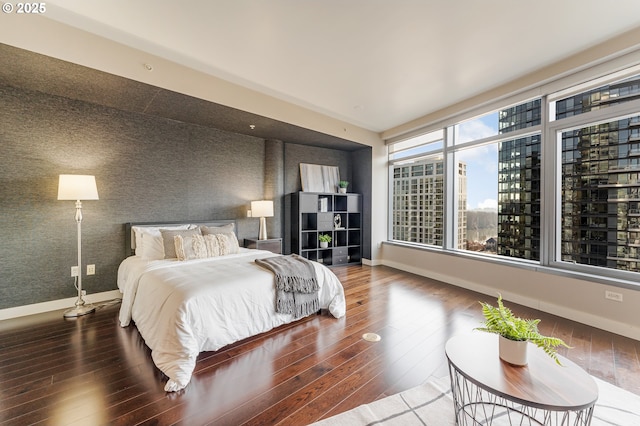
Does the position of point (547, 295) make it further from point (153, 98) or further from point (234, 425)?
point (153, 98)

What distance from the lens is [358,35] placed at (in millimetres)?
2572

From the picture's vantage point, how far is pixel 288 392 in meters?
1.78

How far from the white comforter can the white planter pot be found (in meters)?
1.87

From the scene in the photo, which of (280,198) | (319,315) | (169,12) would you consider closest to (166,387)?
(319,315)

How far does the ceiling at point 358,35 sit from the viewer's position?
222 cm

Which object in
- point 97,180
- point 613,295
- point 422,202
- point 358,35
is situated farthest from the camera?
point 422,202

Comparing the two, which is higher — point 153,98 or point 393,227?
point 153,98

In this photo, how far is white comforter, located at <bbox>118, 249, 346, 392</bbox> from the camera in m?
1.92

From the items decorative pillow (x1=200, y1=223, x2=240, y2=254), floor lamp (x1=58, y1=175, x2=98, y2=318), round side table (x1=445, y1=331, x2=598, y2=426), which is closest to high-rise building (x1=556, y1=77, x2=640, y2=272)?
round side table (x1=445, y1=331, x2=598, y2=426)

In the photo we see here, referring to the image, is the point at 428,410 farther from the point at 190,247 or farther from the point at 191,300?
the point at 190,247

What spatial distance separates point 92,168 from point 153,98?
49.2 inches

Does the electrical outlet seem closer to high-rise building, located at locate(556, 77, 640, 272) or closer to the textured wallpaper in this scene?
high-rise building, located at locate(556, 77, 640, 272)

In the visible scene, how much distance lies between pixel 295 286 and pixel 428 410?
151 centimetres

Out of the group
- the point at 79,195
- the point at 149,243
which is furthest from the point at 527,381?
the point at 79,195
